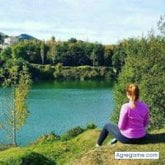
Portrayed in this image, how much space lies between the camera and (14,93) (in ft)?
133

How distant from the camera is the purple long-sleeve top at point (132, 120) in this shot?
11.8 m

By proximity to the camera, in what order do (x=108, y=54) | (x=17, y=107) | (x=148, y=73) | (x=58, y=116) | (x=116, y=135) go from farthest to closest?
(x=108, y=54) → (x=58, y=116) → (x=148, y=73) → (x=17, y=107) → (x=116, y=135)

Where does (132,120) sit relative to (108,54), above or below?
above

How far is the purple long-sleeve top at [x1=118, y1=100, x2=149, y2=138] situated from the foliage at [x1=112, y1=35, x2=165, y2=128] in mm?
24299

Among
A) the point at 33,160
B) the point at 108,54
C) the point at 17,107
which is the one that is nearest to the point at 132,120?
the point at 33,160

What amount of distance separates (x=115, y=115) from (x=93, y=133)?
22.0m

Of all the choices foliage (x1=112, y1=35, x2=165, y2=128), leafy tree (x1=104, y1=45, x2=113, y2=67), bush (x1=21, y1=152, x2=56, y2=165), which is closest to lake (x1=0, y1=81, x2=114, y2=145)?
foliage (x1=112, y1=35, x2=165, y2=128)

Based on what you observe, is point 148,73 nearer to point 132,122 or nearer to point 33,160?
point 132,122

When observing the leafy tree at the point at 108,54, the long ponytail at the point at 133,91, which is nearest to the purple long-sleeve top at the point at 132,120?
the long ponytail at the point at 133,91

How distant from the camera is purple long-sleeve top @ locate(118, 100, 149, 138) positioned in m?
11.8

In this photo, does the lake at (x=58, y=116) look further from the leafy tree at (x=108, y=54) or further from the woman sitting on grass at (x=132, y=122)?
the leafy tree at (x=108, y=54)

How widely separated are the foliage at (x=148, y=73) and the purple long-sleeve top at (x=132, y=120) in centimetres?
2430

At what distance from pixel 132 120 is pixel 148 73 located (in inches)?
1137

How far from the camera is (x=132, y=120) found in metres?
11.9
